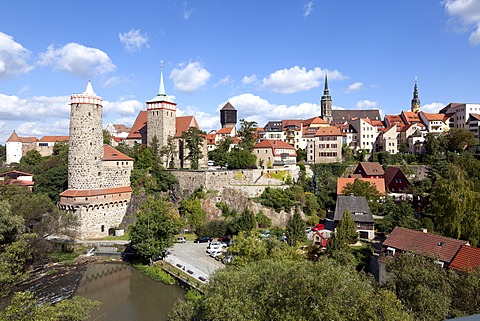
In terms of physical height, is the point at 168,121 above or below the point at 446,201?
above

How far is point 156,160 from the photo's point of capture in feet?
134

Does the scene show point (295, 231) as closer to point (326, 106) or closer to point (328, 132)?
point (328, 132)

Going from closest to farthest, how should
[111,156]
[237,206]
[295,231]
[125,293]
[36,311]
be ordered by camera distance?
1. [36,311]
2. [125,293]
3. [295,231]
4. [111,156]
5. [237,206]

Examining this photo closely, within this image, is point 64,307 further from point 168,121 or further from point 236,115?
point 236,115

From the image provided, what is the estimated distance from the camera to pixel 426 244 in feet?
64.4

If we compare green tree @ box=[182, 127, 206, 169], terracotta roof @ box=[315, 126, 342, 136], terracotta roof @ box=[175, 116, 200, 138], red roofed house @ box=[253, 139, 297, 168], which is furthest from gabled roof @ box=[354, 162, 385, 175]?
terracotta roof @ box=[175, 116, 200, 138]

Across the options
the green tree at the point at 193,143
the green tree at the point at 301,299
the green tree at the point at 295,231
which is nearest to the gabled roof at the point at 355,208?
the green tree at the point at 295,231

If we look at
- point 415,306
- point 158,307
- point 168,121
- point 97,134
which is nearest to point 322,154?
point 168,121

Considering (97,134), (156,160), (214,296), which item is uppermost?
(97,134)

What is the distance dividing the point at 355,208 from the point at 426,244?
11.2m

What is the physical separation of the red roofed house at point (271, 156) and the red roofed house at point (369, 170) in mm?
9220

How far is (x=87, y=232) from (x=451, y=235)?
31475 mm

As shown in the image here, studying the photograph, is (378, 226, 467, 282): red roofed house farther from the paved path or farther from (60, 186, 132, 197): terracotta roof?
(60, 186, 132, 197): terracotta roof

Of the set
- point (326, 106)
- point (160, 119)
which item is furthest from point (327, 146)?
point (326, 106)
